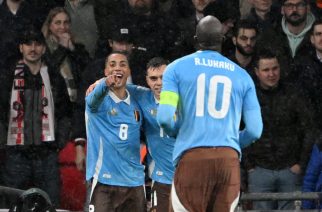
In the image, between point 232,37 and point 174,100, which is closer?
point 174,100

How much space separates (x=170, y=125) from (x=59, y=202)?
16.8 feet

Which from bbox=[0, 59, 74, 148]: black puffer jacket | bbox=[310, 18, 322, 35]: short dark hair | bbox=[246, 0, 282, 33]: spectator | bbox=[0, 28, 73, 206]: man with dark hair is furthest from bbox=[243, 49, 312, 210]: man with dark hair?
bbox=[0, 28, 73, 206]: man with dark hair

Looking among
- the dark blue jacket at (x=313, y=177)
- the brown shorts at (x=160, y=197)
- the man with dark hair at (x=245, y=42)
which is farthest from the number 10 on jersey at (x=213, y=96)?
the man with dark hair at (x=245, y=42)

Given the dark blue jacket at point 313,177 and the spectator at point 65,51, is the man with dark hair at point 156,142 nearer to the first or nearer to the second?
the dark blue jacket at point 313,177

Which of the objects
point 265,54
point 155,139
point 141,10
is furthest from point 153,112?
point 141,10

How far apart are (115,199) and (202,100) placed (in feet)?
8.44

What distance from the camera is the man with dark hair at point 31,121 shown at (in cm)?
1368

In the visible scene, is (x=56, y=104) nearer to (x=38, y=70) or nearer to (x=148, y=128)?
(x=38, y=70)

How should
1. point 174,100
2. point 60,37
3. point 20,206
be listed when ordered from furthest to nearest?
point 60,37, point 20,206, point 174,100

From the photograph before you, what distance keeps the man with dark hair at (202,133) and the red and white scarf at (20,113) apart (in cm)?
491

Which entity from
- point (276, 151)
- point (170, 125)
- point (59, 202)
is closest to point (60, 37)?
point (59, 202)

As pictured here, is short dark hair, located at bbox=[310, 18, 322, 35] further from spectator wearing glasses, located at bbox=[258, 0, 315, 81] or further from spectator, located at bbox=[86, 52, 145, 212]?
spectator, located at bbox=[86, 52, 145, 212]

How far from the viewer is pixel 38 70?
45.9ft

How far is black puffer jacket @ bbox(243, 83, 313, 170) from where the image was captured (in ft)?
44.8
